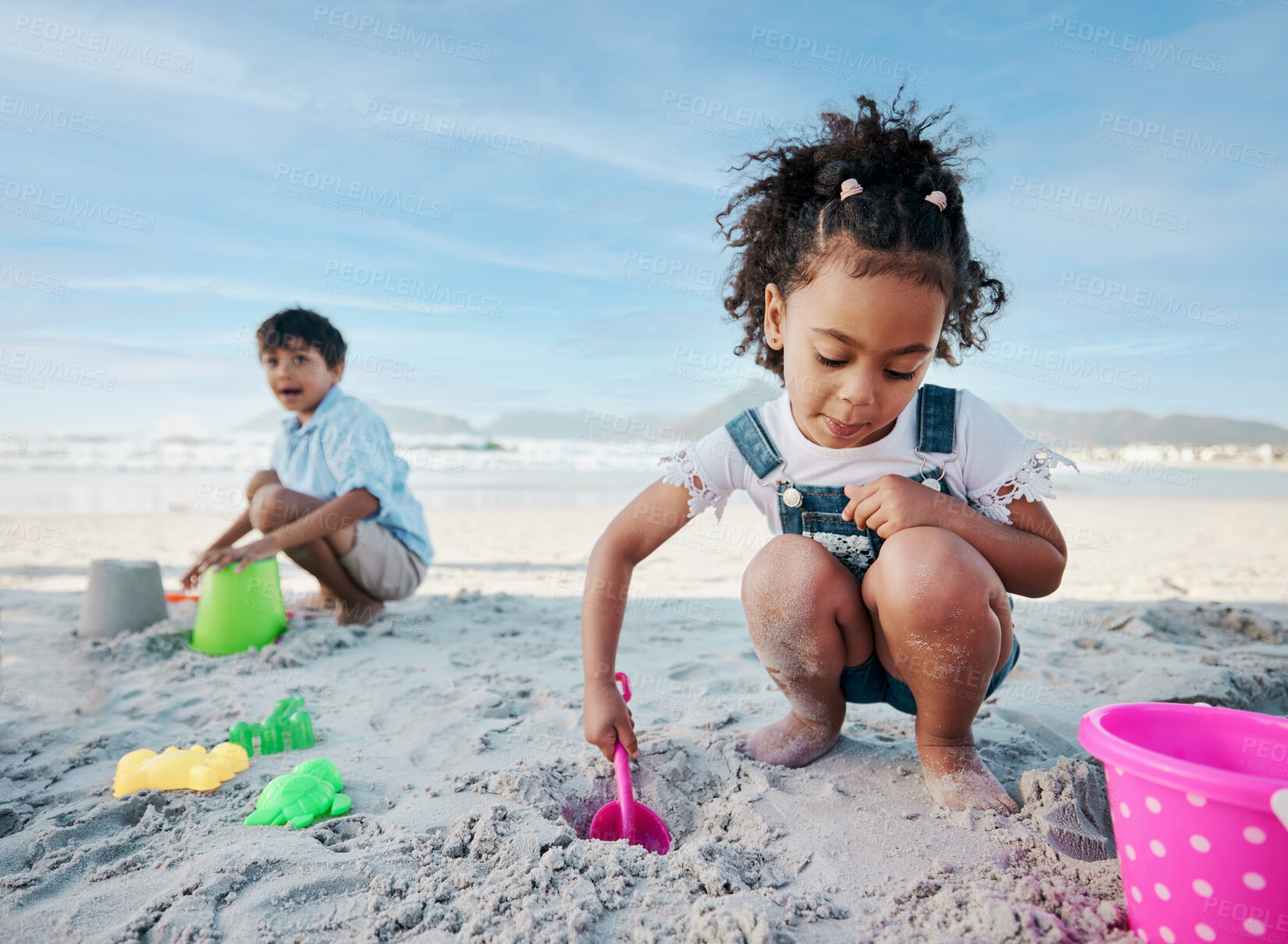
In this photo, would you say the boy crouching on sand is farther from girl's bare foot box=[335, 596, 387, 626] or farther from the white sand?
the white sand

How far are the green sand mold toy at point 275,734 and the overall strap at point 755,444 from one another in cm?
132

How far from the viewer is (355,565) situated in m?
3.37

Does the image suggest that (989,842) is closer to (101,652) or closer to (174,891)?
(174,891)

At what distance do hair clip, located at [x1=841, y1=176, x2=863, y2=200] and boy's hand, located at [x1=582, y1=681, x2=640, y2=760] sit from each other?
1199mm

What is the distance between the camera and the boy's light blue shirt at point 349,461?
3.41 m

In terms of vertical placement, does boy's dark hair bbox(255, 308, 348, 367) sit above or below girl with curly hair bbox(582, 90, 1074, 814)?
above

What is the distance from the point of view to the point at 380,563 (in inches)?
134

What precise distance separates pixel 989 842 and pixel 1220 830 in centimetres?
50

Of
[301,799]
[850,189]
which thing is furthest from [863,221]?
[301,799]

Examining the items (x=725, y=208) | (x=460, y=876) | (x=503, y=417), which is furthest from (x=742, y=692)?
(x=503, y=417)

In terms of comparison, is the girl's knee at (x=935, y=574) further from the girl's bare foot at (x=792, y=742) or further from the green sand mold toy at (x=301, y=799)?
the green sand mold toy at (x=301, y=799)

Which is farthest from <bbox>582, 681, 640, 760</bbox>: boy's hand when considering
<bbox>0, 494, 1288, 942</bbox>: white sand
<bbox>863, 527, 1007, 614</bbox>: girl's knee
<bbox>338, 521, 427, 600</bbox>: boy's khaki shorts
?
<bbox>338, 521, 427, 600</bbox>: boy's khaki shorts

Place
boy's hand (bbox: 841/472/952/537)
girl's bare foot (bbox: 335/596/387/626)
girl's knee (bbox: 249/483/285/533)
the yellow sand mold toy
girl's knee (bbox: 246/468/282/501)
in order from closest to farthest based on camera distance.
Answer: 1. boy's hand (bbox: 841/472/952/537)
2. the yellow sand mold toy
3. girl's knee (bbox: 249/483/285/533)
4. girl's bare foot (bbox: 335/596/387/626)
5. girl's knee (bbox: 246/468/282/501)

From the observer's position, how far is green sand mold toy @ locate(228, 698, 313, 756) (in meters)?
1.99
